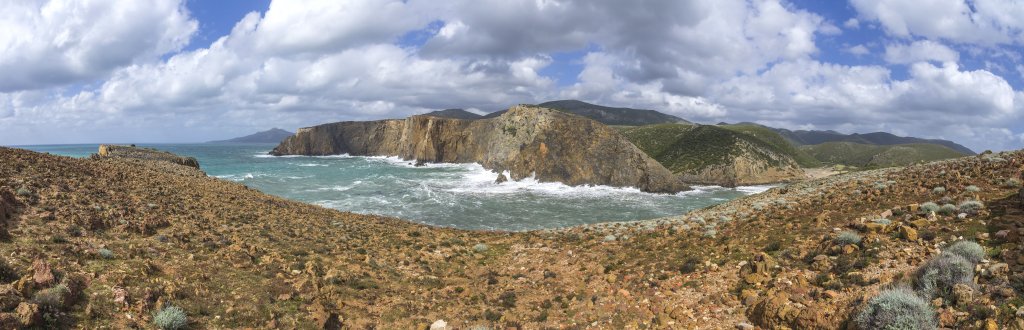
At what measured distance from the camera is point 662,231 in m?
17.3

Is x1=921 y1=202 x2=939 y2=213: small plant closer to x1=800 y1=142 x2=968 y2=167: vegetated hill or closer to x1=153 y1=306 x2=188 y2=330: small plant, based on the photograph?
x1=153 y1=306 x2=188 y2=330: small plant

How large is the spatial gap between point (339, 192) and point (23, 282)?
4647cm

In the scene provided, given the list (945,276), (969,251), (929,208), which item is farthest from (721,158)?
(945,276)

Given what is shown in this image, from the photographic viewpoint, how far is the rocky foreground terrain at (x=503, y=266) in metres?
8.01

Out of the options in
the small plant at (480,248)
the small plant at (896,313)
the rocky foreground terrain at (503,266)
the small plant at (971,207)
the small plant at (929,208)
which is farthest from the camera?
the small plant at (480,248)

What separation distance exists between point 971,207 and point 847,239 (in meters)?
3.64

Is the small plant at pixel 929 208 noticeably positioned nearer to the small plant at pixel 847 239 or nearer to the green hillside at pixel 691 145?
the small plant at pixel 847 239

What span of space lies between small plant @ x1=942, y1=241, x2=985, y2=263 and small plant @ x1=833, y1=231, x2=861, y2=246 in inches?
86.6

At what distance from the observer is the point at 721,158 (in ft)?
271

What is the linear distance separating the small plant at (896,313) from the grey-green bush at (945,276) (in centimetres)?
39

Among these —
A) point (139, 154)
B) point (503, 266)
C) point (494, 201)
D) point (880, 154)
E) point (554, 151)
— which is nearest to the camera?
point (503, 266)

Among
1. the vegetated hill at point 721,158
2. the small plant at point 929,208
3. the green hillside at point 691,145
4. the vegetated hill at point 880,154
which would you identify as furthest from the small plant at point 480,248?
the vegetated hill at point 880,154

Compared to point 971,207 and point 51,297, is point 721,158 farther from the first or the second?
point 51,297

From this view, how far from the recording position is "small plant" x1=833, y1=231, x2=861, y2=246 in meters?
10.5
